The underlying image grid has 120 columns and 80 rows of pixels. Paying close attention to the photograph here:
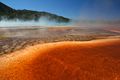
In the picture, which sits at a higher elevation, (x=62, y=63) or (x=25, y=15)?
(x=62, y=63)

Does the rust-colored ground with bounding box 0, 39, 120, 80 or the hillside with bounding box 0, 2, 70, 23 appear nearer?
the rust-colored ground with bounding box 0, 39, 120, 80

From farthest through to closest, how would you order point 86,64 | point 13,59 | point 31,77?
point 13,59
point 86,64
point 31,77

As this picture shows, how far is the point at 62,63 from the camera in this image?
633 inches

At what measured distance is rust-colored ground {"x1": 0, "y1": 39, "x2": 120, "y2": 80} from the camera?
14344 millimetres

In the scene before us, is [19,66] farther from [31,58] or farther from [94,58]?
[94,58]

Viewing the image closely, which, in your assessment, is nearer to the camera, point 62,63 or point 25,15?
point 62,63

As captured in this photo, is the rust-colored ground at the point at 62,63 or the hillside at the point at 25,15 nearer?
the rust-colored ground at the point at 62,63

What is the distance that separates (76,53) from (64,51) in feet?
3.66

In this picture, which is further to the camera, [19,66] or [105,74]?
[19,66]

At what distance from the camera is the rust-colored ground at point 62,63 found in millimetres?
14344

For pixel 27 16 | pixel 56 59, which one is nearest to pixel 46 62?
pixel 56 59

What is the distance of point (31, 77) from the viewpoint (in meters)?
14.1

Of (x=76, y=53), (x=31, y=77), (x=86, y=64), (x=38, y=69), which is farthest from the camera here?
(x=76, y=53)

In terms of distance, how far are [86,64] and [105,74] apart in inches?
77.2
